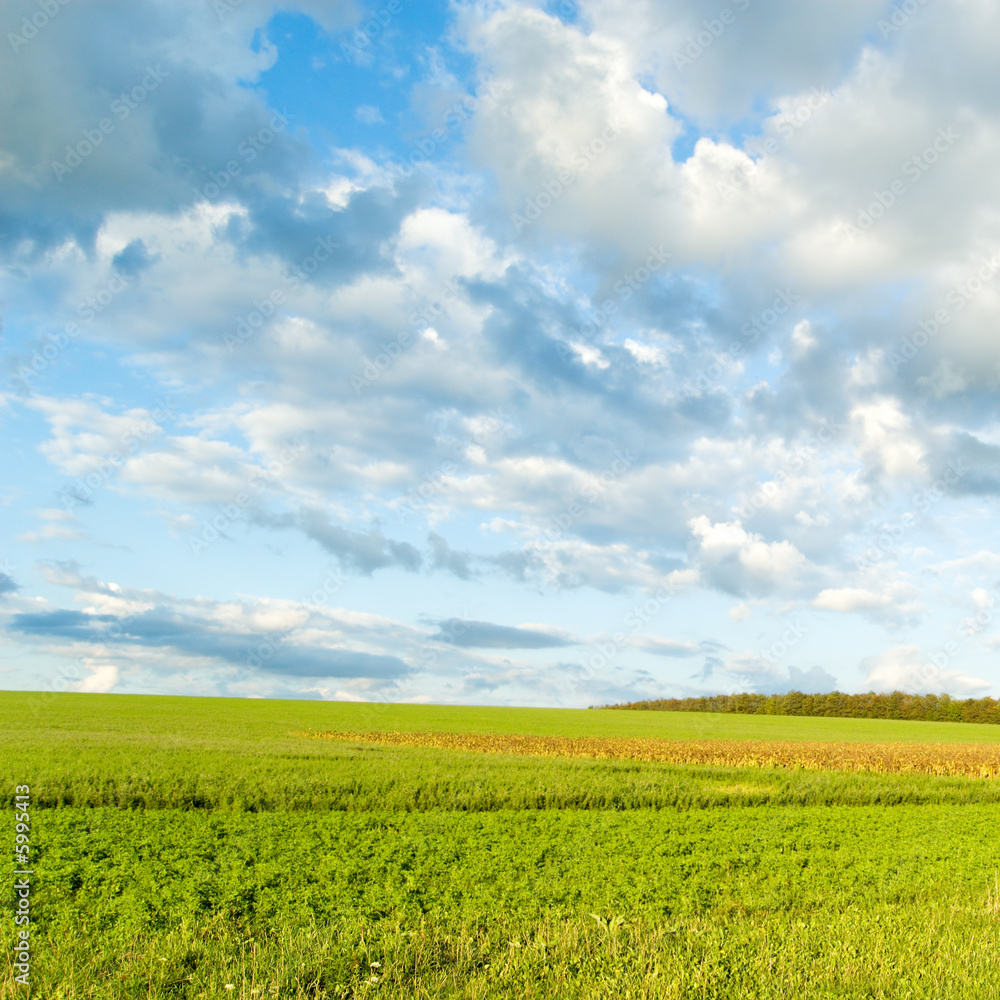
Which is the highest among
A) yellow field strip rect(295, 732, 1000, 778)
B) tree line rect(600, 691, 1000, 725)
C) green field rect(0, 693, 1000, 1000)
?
green field rect(0, 693, 1000, 1000)

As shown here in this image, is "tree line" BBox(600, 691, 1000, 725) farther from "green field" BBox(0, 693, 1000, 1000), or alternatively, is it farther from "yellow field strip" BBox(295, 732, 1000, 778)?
"green field" BBox(0, 693, 1000, 1000)

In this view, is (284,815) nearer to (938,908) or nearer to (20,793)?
(20,793)

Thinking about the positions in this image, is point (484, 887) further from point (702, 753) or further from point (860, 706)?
point (860, 706)

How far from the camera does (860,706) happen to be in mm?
130625

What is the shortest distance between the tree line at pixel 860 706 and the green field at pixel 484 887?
394ft

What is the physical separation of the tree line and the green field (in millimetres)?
120051

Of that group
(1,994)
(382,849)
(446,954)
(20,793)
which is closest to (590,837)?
(382,849)

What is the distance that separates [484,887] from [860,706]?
13945 cm

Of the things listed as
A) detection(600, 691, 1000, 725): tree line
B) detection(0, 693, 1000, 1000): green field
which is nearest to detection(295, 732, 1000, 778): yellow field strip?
detection(0, 693, 1000, 1000): green field

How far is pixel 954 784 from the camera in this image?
30.6 metres

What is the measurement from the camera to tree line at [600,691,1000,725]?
123m

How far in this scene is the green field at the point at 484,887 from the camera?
7789mm

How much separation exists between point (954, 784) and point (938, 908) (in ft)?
79.3

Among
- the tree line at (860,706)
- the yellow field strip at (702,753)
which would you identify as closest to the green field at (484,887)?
the yellow field strip at (702,753)
